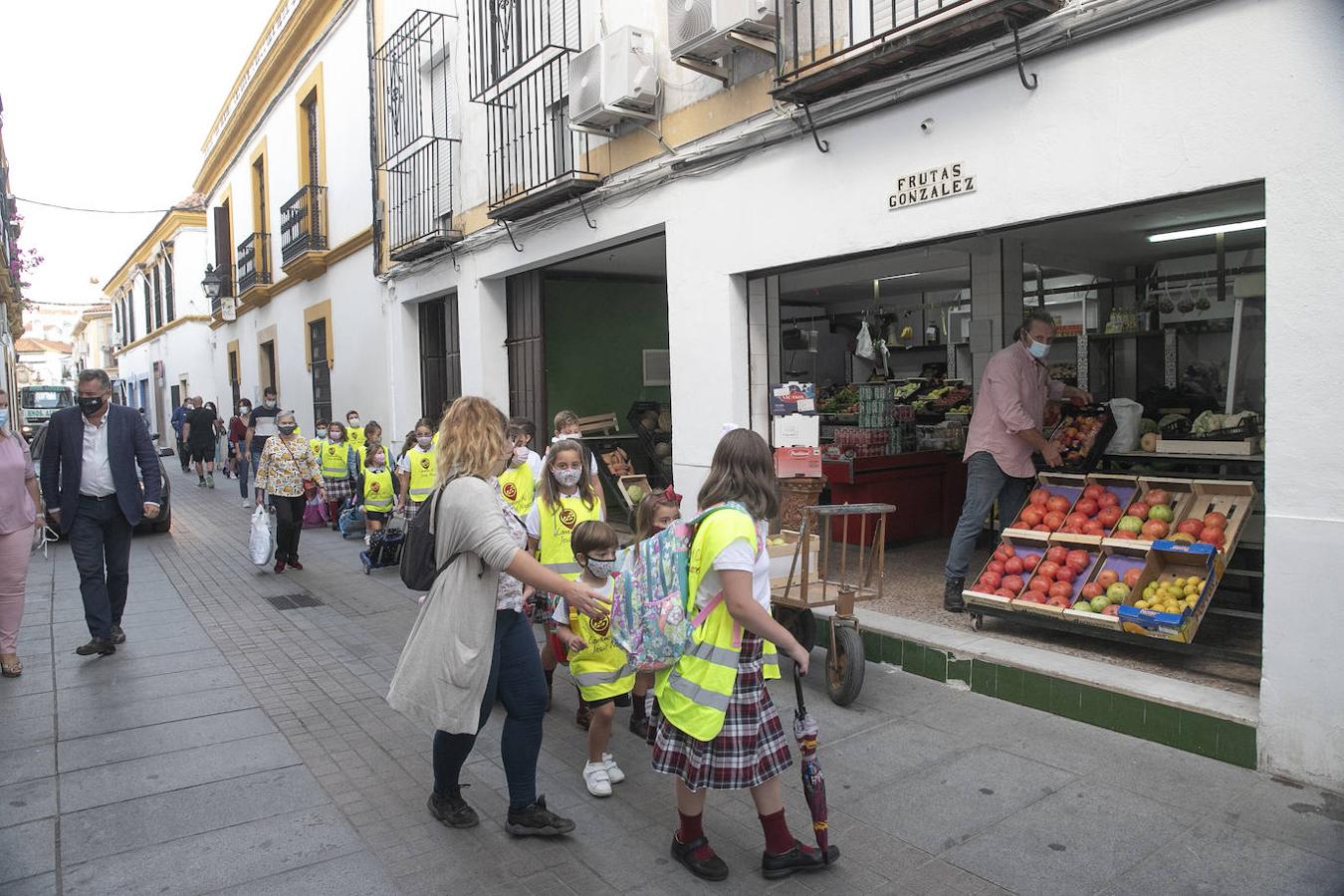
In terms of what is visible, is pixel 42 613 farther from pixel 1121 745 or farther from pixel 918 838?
pixel 1121 745

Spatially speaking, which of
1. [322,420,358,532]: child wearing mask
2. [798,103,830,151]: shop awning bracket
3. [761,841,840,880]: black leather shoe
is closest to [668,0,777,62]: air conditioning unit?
[798,103,830,151]: shop awning bracket

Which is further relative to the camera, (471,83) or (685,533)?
(471,83)

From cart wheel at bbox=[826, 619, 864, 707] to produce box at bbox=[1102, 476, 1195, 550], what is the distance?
65.6 inches

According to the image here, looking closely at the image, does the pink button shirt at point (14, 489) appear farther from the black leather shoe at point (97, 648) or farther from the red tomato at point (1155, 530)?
the red tomato at point (1155, 530)

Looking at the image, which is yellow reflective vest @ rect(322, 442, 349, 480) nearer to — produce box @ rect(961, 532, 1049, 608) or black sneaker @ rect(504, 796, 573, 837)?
produce box @ rect(961, 532, 1049, 608)

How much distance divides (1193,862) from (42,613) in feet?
28.1

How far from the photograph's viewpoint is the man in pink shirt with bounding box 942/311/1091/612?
6035 mm

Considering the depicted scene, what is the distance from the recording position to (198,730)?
486 centimetres

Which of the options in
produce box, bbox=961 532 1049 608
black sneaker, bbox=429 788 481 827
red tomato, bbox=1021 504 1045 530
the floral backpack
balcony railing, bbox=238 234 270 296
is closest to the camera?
the floral backpack

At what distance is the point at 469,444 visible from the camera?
Result: 3502mm

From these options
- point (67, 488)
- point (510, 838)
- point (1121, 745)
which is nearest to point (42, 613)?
point (67, 488)

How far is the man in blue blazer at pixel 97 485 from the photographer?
20.3 feet

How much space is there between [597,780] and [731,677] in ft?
3.90

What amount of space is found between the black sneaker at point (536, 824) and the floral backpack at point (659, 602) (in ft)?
2.40
